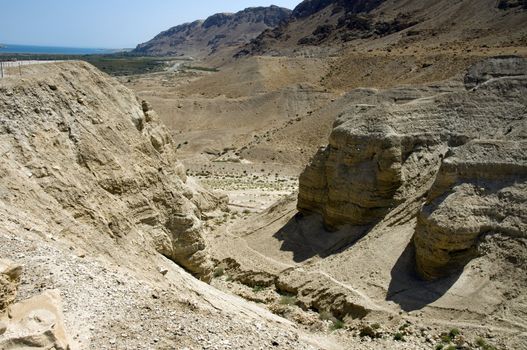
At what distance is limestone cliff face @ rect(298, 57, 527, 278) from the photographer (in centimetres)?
1538

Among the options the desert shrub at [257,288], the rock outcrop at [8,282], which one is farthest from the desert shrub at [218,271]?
the rock outcrop at [8,282]

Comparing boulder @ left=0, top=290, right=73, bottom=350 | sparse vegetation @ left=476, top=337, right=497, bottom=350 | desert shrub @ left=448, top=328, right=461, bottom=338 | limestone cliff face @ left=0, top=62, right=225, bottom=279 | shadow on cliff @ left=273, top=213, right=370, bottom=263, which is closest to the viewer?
boulder @ left=0, top=290, right=73, bottom=350

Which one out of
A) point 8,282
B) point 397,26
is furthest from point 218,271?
point 397,26

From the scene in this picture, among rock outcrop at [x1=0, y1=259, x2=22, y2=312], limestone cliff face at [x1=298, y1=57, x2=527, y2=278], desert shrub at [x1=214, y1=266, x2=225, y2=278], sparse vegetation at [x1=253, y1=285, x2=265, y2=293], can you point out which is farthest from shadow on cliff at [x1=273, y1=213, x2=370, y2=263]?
rock outcrop at [x1=0, y1=259, x2=22, y2=312]

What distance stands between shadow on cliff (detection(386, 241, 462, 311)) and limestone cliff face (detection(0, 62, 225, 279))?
5.46 meters

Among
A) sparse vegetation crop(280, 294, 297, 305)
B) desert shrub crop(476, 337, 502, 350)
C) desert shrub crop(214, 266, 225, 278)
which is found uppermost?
desert shrub crop(476, 337, 502, 350)

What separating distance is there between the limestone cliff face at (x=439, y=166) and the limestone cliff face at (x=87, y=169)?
634 cm

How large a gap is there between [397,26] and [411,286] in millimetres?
90970

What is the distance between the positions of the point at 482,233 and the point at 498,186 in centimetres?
147

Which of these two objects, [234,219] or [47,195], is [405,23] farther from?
[47,195]

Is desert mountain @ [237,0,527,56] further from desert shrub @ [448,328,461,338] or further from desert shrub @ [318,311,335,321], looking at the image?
desert shrub @ [448,328,461,338]

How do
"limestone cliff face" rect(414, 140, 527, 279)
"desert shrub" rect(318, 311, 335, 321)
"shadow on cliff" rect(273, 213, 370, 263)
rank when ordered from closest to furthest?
"limestone cliff face" rect(414, 140, 527, 279)
"desert shrub" rect(318, 311, 335, 321)
"shadow on cliff" rect(273, 213, 370, 263)

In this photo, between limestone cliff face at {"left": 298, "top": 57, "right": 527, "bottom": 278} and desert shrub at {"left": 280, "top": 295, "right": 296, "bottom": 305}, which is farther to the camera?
desert shrub at {"left": 280, "top": 295, "right": 296, "bottom": 305}

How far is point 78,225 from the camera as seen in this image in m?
11.8
